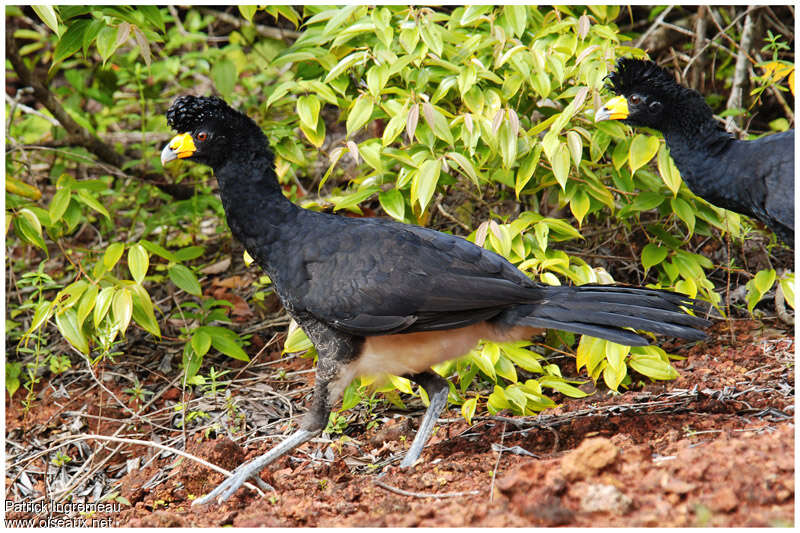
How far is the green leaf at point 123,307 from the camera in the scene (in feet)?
11.9

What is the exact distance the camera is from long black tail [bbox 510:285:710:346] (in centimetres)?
325

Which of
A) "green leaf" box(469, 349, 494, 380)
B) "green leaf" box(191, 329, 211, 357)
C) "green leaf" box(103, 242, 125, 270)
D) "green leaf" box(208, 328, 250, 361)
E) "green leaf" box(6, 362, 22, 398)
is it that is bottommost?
"green leaf" box(6, 362, 22, 398)

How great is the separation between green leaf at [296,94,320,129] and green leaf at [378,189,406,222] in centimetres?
52

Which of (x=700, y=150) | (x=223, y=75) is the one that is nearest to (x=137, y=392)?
(x=223, y=75)

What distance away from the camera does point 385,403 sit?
455cm

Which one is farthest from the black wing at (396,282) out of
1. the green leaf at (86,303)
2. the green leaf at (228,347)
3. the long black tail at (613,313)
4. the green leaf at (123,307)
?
the green leaf at (228,347)

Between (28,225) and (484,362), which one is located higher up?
(28,225)

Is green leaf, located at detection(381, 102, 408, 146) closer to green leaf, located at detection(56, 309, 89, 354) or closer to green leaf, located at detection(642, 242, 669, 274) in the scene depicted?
green leaf, located at detection(642, 242, 669, 274)

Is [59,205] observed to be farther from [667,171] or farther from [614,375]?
[667,171]

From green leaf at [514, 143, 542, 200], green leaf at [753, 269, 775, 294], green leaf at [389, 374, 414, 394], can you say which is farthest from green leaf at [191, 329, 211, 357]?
green leaf at [753, 269, 775, 294]

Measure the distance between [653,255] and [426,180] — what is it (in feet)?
4.67

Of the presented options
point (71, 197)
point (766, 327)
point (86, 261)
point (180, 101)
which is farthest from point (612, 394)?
point (86, 261)

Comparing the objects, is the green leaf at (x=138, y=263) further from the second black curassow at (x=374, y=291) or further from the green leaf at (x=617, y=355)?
the green leaf at (x=617, y=355)

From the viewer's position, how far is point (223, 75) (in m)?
5.34
